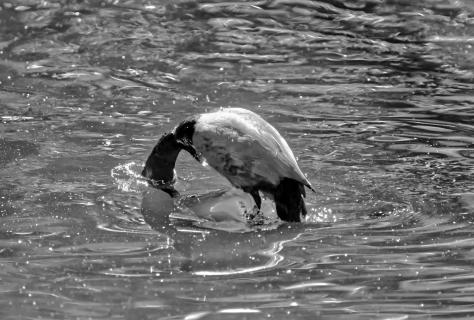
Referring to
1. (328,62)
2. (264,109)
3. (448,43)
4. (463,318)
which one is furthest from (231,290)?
(448,43)

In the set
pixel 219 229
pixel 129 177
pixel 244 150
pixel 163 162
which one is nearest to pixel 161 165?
pixel 163 162

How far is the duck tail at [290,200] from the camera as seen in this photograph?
A: 4.63 metres

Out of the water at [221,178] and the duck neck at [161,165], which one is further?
the duck neck at [161,165]

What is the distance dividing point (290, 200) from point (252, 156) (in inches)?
10.8

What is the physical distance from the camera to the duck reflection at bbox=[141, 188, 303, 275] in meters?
4.28

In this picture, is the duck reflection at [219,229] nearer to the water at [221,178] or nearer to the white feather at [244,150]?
the water at [221,178]

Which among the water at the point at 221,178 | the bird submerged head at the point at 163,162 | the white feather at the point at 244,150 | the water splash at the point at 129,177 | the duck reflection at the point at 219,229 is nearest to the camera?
the water at the point at 221,178

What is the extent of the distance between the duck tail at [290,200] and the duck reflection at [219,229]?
5 cm

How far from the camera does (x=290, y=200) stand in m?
4.68

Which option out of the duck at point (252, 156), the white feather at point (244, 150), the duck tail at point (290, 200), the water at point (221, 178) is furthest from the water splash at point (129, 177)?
the duck tail at point (290, 200)

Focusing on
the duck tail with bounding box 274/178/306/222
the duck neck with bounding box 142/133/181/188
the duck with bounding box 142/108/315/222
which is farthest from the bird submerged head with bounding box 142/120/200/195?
the duck tail with bounding box 274/178/306/222

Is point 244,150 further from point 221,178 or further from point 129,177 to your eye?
point 129,177

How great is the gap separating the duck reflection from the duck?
139mm

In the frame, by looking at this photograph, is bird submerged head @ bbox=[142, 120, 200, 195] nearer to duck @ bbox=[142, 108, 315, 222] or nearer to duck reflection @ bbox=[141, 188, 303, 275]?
duck reflection @ bbox=[141, 188, 303, 275]
